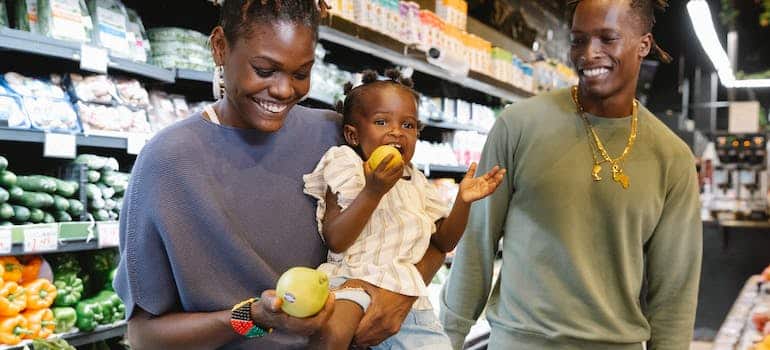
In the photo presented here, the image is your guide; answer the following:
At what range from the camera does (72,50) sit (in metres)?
2.71

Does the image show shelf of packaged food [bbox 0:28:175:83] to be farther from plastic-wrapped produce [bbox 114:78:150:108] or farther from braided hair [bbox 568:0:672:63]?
braided hair [bbox 568:0:672:63]

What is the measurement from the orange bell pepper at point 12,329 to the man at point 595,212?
5.69 ft

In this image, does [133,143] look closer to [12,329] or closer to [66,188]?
[66,188]

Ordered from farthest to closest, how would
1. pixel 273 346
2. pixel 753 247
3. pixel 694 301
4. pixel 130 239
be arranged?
pixel 753 247
pixel 694 301
pixel 273 346
pixel 130 239

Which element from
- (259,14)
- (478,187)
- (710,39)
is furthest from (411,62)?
(710,39)

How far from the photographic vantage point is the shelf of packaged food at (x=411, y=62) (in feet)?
12.7

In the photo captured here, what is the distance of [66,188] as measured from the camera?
293 centimetres

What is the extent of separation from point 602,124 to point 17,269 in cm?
224

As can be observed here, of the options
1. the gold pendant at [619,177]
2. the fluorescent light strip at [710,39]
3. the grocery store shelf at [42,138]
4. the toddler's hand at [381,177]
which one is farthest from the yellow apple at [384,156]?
the fluorescent light strip at [710,39]

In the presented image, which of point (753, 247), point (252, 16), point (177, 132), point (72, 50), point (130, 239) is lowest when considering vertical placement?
point (753, 247)

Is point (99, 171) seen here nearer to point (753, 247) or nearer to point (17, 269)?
point (17, 269)

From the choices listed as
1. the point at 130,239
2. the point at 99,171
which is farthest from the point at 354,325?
the point at 99,171

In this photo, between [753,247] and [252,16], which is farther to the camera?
[753,247]

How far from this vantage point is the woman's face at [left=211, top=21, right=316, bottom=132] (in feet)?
4.31
